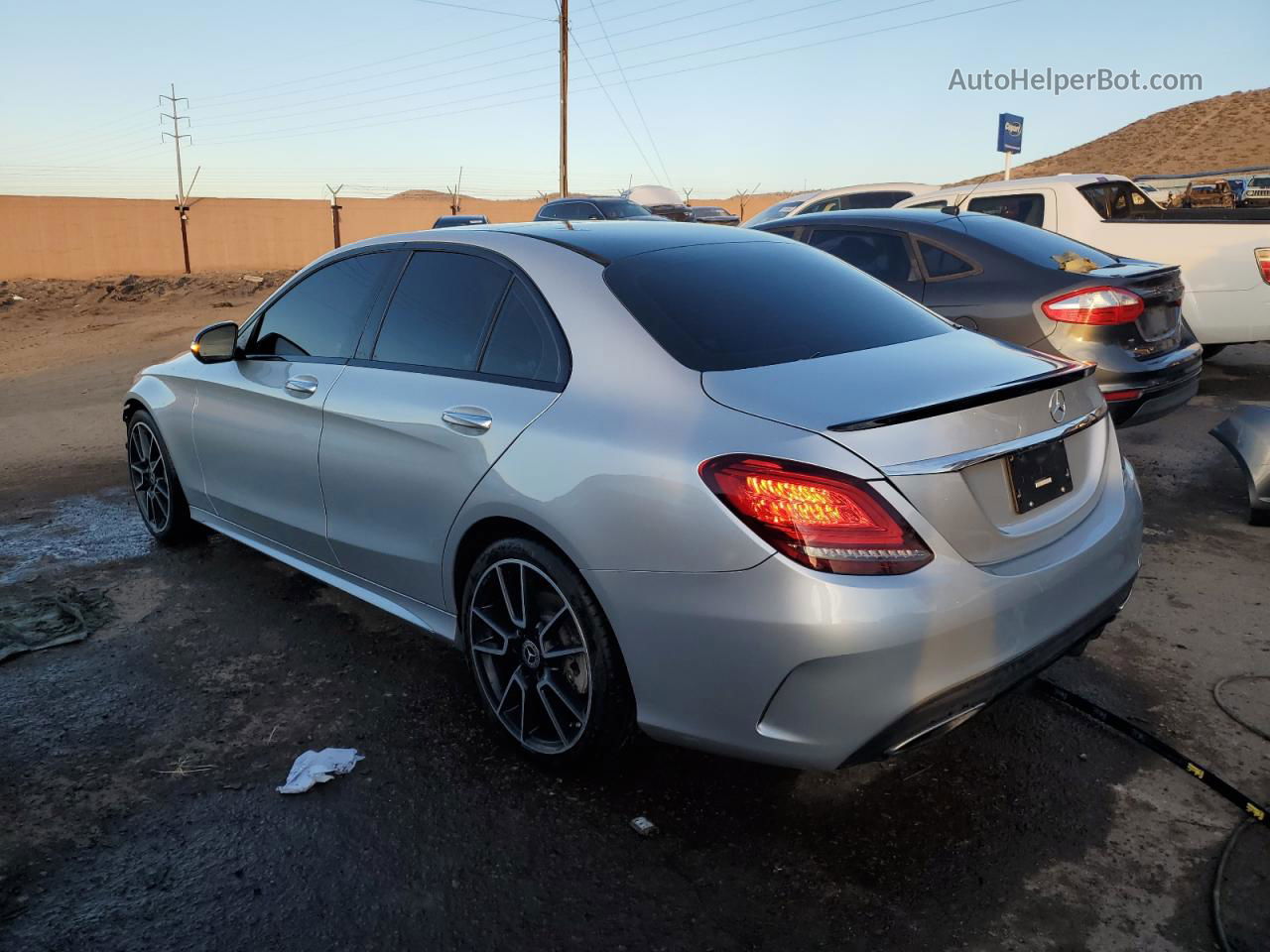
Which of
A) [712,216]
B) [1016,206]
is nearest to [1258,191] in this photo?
[712,216]

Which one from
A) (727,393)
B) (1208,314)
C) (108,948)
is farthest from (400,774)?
(1208,314)

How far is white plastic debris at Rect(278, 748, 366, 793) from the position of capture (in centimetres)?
306

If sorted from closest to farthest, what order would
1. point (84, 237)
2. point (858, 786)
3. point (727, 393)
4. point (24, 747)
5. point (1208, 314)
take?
1. point (727, 393)
2. point (858, 786)
3. point (24, 747)
4. point (1208, 314)
5. point (84, 237)

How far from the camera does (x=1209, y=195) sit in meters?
19.2

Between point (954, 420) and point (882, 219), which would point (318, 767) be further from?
point (882, 219)

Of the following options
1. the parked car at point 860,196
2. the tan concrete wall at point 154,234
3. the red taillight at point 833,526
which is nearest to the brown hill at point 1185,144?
the tan concrete wall at point 154,234

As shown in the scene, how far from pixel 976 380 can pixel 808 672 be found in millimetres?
949

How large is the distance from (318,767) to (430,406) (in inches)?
46.7

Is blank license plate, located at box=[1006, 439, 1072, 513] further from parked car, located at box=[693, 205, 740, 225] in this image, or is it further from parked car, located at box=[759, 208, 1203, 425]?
parked car, located at box=[693, 205, 740, 225]

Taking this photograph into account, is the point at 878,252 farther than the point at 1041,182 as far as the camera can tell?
No

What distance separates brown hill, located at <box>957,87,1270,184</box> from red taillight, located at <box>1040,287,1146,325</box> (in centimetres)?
6052

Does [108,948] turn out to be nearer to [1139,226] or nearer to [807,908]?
[807,908]

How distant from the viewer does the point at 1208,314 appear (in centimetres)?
836

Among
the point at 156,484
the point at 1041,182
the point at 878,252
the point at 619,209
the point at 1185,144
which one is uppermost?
the point at 1185,144
